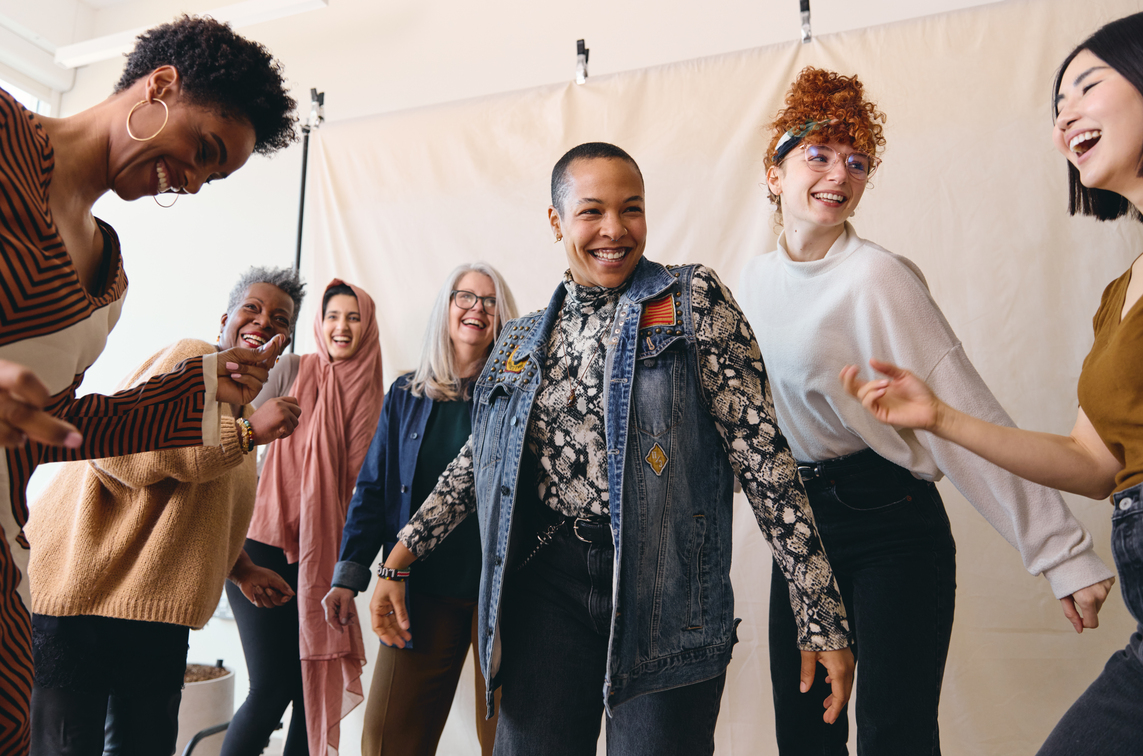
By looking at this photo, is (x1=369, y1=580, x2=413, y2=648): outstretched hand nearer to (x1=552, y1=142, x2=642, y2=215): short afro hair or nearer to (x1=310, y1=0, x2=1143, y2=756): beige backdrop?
(x1=552, y1=142, x2=642, y2=215): short afro hair

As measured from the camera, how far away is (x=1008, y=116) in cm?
245

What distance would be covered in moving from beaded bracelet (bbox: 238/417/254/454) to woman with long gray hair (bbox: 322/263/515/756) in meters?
0.63

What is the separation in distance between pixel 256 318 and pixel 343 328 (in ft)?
1.04

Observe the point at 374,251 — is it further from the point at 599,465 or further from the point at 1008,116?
the point at 1008,116

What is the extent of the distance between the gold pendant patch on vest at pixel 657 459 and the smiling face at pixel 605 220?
14.0 inches

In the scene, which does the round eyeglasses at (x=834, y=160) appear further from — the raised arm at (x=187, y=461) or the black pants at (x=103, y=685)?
the black pants at (x=103, y=685)

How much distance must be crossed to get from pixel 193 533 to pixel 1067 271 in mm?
2615

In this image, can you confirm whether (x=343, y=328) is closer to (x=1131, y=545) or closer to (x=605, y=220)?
(x=605, y=220)

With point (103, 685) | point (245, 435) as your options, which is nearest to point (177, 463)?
point (245, 435)

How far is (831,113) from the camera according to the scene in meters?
1.84

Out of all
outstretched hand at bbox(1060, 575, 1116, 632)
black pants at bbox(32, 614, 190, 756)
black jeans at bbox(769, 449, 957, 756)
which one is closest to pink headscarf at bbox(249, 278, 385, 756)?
black pants at bbox(32, 614, 190, 756)

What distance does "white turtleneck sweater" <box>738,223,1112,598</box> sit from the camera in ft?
4.87

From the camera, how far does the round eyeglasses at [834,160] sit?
5.91ft

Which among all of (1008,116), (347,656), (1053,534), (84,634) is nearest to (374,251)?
(347,656)
